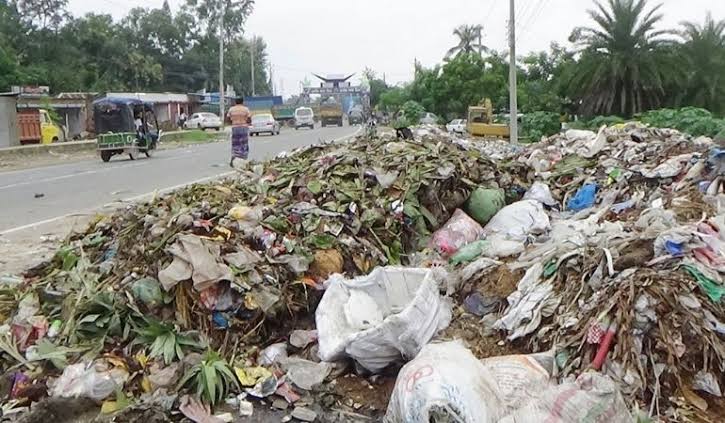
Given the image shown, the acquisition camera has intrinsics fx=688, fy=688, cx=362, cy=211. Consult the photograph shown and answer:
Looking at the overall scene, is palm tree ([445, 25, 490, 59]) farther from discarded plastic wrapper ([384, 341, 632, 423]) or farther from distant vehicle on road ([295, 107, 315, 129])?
discarded plastic wrapper ([384, 341, 632, 423])

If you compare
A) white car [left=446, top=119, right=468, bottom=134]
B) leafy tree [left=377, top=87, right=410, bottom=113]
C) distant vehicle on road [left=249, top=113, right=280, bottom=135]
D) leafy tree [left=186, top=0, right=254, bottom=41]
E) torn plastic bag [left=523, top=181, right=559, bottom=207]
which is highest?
leafy tree [left=186, top=0, right=254, bottom=41]

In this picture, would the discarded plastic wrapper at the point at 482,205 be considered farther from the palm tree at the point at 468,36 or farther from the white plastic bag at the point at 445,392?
the palm tree at the point at 468,36

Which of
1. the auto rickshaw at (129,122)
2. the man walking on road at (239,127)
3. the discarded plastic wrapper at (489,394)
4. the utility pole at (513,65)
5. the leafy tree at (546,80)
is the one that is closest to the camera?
the discarded plastic wrapper at (489,394)

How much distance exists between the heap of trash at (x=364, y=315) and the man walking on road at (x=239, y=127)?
6.58m

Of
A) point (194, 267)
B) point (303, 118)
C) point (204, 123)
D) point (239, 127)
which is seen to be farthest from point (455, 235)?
point (303, 118)

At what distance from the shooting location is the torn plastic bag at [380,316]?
11.9 ft

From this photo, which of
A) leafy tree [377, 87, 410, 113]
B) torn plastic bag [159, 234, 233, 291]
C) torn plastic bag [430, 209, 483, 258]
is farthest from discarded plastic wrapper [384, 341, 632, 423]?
leafy tree [377, 87, 410, 113]

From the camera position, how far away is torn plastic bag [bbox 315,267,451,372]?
364 centimetres

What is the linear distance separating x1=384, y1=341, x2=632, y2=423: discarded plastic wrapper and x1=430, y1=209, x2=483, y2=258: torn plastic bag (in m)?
2.59

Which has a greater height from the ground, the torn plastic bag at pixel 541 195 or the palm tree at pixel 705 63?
the palm tree at pixel 705 63

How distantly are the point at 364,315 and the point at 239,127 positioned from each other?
909cm

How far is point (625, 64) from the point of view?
1136 inches

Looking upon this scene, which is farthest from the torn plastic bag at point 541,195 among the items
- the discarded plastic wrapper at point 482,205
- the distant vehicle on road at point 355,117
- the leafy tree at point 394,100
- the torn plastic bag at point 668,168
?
the distant vehicle on road at point 355,117

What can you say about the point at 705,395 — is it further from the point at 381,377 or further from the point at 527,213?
the point at 527,213
